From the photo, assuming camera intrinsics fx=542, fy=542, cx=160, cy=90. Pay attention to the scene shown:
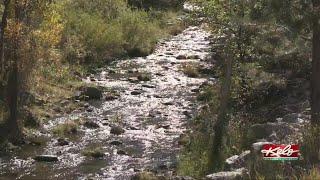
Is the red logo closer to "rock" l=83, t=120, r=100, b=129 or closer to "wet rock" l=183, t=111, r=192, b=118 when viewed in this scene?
"rock" l=83, t=120, r=100, b=129

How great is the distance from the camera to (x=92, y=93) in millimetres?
28141

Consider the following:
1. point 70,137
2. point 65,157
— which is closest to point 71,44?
point 70,137

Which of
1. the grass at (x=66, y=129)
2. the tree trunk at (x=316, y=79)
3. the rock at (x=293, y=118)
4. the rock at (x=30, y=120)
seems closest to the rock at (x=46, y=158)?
the grass at (x=66, y=129)

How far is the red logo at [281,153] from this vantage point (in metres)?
12.2

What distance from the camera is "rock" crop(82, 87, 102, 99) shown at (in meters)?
28.1

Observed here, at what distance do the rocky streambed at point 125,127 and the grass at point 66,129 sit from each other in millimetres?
311

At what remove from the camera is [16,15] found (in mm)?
20344

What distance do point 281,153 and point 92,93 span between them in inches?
667

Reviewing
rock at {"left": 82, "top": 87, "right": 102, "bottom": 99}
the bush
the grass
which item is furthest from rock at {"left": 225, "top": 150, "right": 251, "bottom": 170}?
the bush

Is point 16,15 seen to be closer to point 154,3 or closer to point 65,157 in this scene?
point 65,157

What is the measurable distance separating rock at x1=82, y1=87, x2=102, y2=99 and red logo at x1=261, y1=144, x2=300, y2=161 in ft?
53.8

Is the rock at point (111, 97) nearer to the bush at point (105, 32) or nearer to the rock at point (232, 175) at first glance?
the bush at point (105, 32)

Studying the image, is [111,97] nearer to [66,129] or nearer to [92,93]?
[92,93]

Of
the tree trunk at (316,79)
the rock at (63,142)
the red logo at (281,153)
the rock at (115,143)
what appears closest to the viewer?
the red logo at (281,153)
